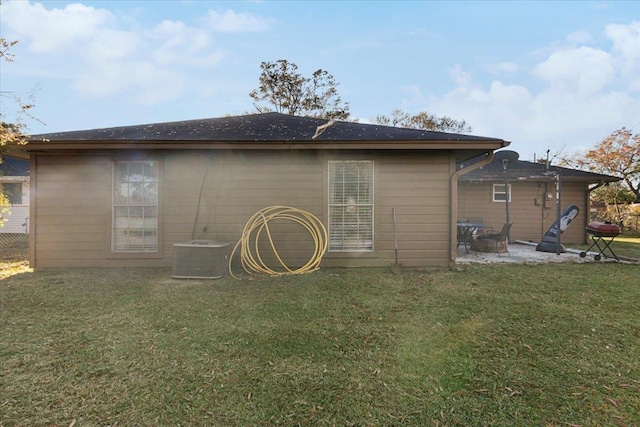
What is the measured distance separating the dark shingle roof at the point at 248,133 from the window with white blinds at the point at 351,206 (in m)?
0.59

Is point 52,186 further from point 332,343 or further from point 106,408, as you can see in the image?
point 332,343

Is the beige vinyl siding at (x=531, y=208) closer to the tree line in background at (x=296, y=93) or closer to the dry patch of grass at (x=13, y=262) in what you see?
the tree line in background at (x=296, y=93)

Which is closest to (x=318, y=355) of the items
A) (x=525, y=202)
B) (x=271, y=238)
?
(x=271, y=238)

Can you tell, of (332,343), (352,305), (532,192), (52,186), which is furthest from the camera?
(532,192)

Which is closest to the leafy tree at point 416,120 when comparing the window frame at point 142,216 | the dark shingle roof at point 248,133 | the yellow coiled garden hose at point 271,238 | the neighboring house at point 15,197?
the dark shingle roof at point 248,133

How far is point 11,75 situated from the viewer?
6266 mm

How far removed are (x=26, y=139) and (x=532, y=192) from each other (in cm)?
1289

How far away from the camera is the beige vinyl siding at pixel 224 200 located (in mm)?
5570

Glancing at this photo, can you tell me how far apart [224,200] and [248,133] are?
132 cm

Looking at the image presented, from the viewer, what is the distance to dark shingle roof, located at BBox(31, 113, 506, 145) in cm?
526

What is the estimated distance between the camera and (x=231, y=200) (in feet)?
18.4

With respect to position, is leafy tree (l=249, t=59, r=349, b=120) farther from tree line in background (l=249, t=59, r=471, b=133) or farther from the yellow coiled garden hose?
the yellow coiled garden hose

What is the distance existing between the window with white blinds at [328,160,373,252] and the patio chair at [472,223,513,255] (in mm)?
3822

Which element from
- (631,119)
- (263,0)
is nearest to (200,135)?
(263,0)
